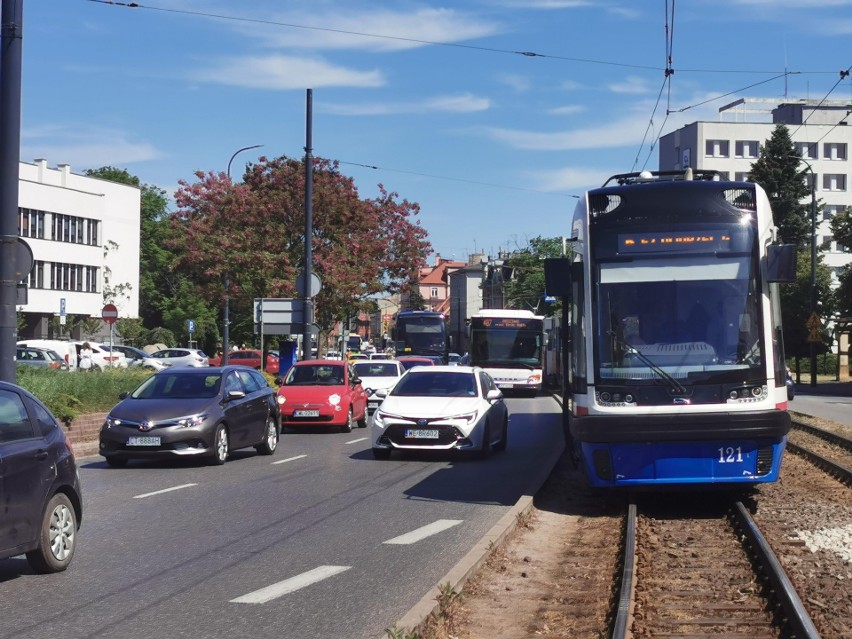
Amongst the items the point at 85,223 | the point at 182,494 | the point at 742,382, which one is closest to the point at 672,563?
the point at 742,382

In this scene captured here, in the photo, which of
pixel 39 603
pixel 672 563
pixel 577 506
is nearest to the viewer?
pixel 39 603

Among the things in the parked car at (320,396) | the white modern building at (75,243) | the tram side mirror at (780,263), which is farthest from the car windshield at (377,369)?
the white modern building at (75,243)

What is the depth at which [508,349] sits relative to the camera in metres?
46.0

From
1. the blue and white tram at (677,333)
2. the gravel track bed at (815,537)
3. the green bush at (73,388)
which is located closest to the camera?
the gravel track bed at (815,537)

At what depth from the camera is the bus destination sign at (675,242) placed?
42.7 ft

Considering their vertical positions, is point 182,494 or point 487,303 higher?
point 487,303

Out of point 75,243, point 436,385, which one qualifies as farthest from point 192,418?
point 75,243

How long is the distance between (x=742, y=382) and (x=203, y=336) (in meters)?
75.0

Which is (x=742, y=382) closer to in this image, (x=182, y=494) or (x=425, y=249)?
(x=182, y=494)

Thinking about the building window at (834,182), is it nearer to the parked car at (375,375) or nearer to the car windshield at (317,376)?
the parked car at (375,375)

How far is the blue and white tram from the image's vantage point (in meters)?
12.4

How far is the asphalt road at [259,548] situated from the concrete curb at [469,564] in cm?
22

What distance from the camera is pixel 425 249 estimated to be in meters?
50.5

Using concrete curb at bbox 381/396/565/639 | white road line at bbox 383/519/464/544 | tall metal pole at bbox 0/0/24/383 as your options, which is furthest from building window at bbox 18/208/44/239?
white road line at bbox 383/519/464/544
